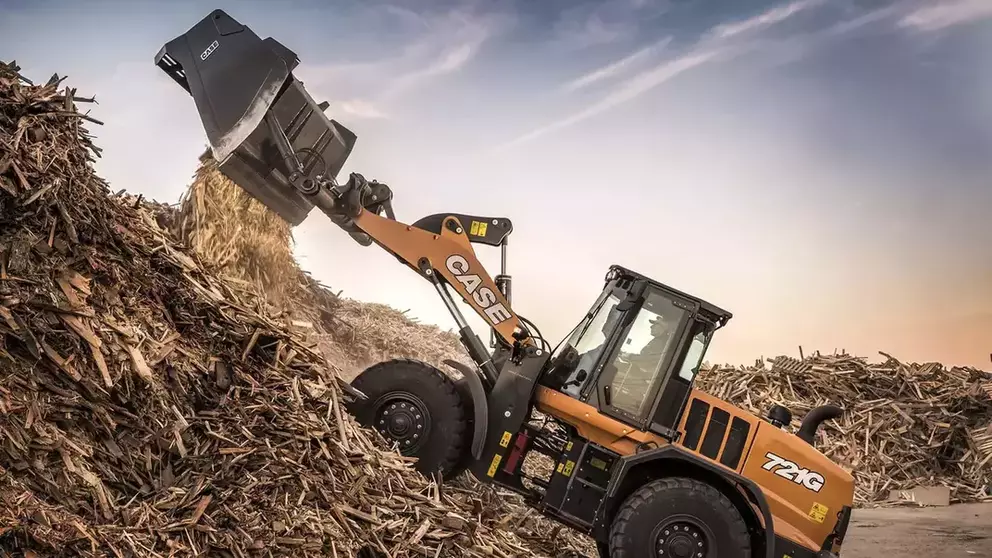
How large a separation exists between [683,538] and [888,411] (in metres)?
9.72

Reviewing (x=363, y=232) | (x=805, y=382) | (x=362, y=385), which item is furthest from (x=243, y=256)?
(x=805, y=382)

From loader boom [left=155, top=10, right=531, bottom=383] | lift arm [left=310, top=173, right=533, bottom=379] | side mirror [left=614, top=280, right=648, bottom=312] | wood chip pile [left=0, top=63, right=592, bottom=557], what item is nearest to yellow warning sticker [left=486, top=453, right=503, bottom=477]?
wood chip pile [left=0, top=63, right=592, bottom=557]

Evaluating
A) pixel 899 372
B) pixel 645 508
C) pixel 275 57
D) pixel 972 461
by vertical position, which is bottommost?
pixel 645 508

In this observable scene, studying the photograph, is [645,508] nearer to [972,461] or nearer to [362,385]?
[362,385]

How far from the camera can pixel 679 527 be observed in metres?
7.20

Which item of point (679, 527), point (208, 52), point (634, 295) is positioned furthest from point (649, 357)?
point (208, 52)

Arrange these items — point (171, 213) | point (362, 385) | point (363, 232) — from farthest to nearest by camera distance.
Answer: point (171, 213) < point (363, 232) < point (362, 385)

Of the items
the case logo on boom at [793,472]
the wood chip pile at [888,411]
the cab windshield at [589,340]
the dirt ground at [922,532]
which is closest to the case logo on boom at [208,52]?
the cab windshield at [589,340]

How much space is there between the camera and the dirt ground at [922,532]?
967cm

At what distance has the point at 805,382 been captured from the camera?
16.2 metres

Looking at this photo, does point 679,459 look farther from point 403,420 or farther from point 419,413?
point 403,420

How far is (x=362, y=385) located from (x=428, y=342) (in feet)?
27.8

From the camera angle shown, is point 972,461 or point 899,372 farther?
point 899,372

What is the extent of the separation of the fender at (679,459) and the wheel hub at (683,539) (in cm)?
44
